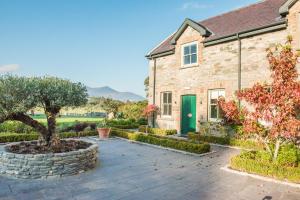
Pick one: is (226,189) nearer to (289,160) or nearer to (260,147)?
(289,160)

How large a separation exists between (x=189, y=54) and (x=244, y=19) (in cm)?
439

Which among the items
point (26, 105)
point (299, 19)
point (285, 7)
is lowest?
point (26, 105)

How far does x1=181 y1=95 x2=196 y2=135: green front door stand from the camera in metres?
17.2

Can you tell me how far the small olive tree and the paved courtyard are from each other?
220cm

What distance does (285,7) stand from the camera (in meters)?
12.8

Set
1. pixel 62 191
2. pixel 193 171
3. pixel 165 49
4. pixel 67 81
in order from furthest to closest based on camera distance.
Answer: pixel 165 49 → pixel 67 81 → pixel 193 171 → pixel 62 191

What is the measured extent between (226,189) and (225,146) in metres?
7.14

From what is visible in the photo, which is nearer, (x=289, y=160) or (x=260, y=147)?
(x=289, y=160)

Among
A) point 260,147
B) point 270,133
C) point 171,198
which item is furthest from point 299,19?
point 171,198

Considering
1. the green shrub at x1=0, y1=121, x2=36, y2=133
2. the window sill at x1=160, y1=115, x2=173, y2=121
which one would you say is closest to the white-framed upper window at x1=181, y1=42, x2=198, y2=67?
the window sill at x1=160, y1=115, x2=173, y2=121

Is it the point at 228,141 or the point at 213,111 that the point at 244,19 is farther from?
the point at 228,141

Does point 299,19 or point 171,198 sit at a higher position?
point 299,19

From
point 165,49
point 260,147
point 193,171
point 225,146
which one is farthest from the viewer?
point 165,49

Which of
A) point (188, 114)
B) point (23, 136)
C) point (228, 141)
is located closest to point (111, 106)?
point (188, 114)
